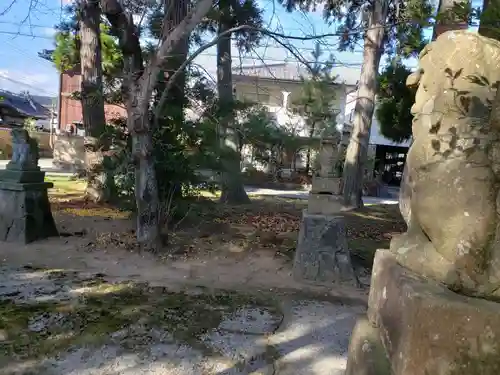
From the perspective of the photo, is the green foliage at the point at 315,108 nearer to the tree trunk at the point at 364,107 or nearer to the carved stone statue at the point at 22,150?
the tree trunk at the point at 364,107

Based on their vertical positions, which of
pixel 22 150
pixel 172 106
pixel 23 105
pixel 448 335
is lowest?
pixel 448 335

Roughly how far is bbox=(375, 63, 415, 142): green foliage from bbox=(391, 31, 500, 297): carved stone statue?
27.3ft

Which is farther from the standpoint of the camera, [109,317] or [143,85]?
[143,85]

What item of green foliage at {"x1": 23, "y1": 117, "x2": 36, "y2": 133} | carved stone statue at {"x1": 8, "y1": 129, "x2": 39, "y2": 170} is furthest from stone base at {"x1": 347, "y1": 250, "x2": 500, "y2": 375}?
green foliage at {"x1": 23, "y1": 117, "x2": 36, "y2": 133}

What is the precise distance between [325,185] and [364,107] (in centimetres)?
583

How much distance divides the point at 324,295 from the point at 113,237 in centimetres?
341

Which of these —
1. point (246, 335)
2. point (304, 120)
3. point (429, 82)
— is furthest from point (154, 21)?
point (304, 120)

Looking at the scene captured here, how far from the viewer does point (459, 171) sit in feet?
5.23

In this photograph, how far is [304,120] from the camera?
15438mm

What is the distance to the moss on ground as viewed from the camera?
116 inches

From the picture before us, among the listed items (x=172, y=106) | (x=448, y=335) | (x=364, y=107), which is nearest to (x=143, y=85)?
(x=172, y=106)

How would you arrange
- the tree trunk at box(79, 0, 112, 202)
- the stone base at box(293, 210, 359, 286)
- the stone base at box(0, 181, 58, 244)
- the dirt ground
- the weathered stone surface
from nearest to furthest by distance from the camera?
the weathered stone surface, the dirt ground, the stone base at box(293, 210, 359, 286), the stone base at box(0, 181, 58, 244), the tree trunk at box(79, 0, 112, 202)

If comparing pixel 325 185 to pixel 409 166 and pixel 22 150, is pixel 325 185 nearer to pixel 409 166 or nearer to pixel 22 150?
pixel 409 166

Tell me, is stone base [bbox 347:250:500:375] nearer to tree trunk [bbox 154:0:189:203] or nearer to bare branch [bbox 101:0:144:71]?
bare branch [bbox 101:0:144:71]
